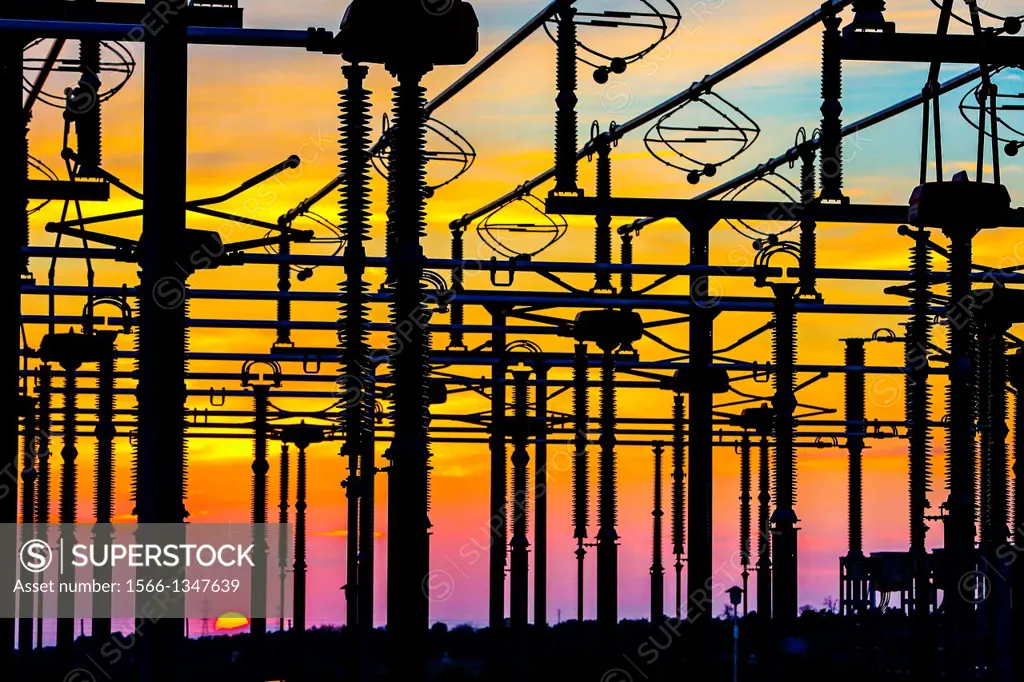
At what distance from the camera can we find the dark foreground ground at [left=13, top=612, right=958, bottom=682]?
1151 inches

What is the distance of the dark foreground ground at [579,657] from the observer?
1151 inches

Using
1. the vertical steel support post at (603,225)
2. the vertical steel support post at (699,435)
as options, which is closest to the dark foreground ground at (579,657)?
the vertical steel support post at (699,435)

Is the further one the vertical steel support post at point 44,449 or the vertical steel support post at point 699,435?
the vertical steel support post at point 44,449

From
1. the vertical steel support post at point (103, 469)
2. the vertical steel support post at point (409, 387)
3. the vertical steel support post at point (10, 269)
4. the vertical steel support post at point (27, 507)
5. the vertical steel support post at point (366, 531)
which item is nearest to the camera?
the vertical steel support post at point (409, 387)

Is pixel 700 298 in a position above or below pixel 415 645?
above

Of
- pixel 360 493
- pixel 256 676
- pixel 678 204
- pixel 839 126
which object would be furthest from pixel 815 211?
pixel 256 676

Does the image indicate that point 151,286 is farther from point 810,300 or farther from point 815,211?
point 810,300

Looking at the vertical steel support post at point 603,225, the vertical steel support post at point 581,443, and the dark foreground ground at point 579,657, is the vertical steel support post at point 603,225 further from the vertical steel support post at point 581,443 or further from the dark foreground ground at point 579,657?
the dark foreground ground at point 579,657

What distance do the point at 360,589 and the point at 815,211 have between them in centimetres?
731

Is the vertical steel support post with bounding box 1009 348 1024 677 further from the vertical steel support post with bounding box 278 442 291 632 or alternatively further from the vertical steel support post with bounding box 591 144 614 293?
the vertical steel support post with bounding box 278 442 291 632

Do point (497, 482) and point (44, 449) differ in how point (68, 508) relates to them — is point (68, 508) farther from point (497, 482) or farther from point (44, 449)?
point (497, 482)

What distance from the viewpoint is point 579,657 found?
41.1m

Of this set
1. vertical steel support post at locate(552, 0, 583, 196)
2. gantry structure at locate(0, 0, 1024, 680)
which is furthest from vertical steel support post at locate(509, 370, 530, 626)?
vertical steel support post at locate(552, 0, 583, 196)

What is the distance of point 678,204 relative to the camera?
2394 centimetres
